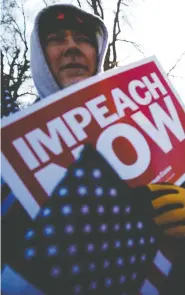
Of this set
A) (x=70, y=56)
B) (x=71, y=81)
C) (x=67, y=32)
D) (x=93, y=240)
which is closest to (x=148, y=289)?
(x=93, y=240)

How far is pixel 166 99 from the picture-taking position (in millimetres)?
965

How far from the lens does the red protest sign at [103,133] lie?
720mm

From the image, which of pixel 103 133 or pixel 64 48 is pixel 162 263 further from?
pixel 64 48

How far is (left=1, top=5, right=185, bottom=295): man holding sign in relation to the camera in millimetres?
1379

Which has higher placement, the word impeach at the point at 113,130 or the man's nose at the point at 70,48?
the man's nose at the point at 70,48

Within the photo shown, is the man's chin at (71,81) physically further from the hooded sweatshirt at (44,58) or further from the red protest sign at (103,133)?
the red protest sign at (103,133)

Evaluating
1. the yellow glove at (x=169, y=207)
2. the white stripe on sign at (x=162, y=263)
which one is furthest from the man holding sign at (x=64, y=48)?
the white stripe on sign at (x=162, y=263)

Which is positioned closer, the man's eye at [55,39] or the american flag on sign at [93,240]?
the american flag on sign at [93,240]

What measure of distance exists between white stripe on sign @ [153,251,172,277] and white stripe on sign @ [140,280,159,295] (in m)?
0.04

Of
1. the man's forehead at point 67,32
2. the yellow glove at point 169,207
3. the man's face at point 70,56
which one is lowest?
the yellow glove at point 169,207

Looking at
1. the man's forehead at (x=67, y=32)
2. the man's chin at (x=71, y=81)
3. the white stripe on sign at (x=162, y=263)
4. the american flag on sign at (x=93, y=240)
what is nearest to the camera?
the american flag on sign at (x=93, y=240)

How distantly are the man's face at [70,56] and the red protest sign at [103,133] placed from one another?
44cm

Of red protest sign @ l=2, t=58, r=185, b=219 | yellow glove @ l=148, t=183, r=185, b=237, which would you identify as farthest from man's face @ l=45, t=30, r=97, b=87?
yellow glove @ l=148, t=183, r=185, b=237

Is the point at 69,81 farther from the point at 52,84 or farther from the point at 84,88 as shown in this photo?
the point at 84,88
